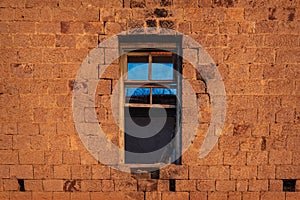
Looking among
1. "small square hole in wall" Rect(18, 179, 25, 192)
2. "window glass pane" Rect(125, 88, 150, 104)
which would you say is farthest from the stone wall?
"window glass pane" Rect(125, 88, 150, 104)

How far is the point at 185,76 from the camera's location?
3.06m

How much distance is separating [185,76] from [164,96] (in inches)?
17.9

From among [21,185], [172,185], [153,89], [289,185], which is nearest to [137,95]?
[153,89]

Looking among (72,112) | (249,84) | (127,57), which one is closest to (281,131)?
(249,84)

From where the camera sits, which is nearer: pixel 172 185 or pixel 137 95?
pixel 172 185

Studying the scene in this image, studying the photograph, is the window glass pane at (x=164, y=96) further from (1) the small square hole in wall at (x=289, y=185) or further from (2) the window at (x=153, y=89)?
(1) the small square hole in wall at (x=289, y=185)

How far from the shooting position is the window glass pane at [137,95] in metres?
3.26

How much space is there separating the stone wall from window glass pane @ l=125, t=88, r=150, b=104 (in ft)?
1.00

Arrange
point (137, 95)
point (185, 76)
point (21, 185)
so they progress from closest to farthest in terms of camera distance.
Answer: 1. point (185, 76)
2. point (21, 185)
3. point (137, 95)

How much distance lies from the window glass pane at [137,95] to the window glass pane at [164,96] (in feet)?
0.34

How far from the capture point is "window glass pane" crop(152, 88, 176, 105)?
325cm

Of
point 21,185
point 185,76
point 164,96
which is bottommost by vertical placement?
point 21,185

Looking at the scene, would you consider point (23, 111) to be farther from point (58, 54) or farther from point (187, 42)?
point (187, 42)

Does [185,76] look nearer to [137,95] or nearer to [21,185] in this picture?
[137,95]
